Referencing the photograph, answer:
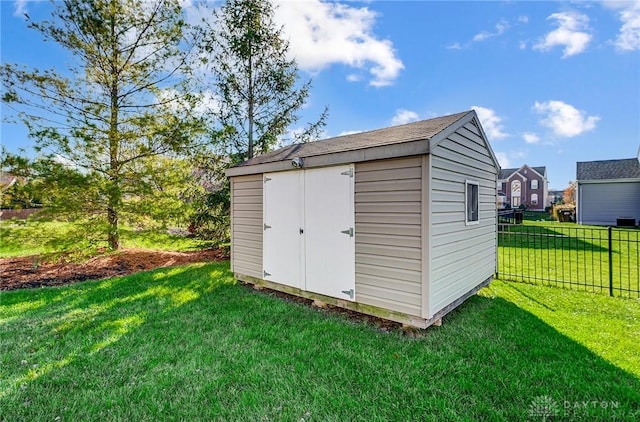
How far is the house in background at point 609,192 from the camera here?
16.0 metres

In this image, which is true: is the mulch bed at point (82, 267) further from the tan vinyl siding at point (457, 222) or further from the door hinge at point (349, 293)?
the tan vinyl siding at point (457, 222)

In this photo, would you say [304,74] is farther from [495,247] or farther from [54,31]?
[495,247]

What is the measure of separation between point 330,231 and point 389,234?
931mm

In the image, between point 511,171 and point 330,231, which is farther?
point 511,171

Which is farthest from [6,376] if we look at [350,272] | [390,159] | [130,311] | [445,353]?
[390,159]

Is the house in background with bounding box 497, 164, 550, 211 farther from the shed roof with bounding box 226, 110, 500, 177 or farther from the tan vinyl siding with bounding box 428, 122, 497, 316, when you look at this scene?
the shed roof with bounding box 226, 110, 500, 177

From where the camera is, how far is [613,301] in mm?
4434

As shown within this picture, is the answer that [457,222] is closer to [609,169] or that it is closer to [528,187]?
[609,169]

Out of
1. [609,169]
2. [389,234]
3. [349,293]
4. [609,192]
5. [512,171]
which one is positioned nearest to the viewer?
[389,234]

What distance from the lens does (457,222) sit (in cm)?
405

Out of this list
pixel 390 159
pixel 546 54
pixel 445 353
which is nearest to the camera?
pixel 445 353

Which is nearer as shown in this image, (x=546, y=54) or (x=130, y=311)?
(x=130, y=311)

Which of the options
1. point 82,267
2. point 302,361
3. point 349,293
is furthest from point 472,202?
point 82,267

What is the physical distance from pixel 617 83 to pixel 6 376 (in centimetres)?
1482
